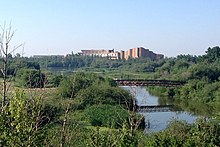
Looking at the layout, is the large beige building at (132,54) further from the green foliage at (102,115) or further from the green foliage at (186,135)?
the green foliage at (186,135)

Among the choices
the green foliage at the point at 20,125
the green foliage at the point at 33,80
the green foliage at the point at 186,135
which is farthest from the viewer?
the green foliage at the point at 186,135

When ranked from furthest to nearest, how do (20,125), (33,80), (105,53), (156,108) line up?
(105,53) < (156,108) < (33,80) < (20,125)

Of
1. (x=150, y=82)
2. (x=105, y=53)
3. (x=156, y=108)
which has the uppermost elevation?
(x=105, y=53)

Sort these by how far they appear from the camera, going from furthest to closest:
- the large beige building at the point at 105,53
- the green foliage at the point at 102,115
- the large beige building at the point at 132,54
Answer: the large beige building at the point at 105,53 → the large beige building at the point at 132,54 → the green foliage at the point at 102,115

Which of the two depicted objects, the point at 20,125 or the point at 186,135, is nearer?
the point at 20,125

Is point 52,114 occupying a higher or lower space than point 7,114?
lower

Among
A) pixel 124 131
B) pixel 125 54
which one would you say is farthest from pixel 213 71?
pixel 125 54

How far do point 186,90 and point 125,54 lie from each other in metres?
71.6

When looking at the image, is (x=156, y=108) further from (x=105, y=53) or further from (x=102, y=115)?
(x=105, y=53)

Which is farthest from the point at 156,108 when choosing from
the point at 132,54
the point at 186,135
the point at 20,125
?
the point at 132,54

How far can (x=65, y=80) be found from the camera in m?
30.2

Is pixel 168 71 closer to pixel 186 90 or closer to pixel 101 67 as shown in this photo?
pixel 186 90

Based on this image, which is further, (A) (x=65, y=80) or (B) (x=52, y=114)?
(A) (x=65, y=80)

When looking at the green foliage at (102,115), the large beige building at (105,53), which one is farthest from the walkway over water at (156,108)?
the large beige building at (105,53)
